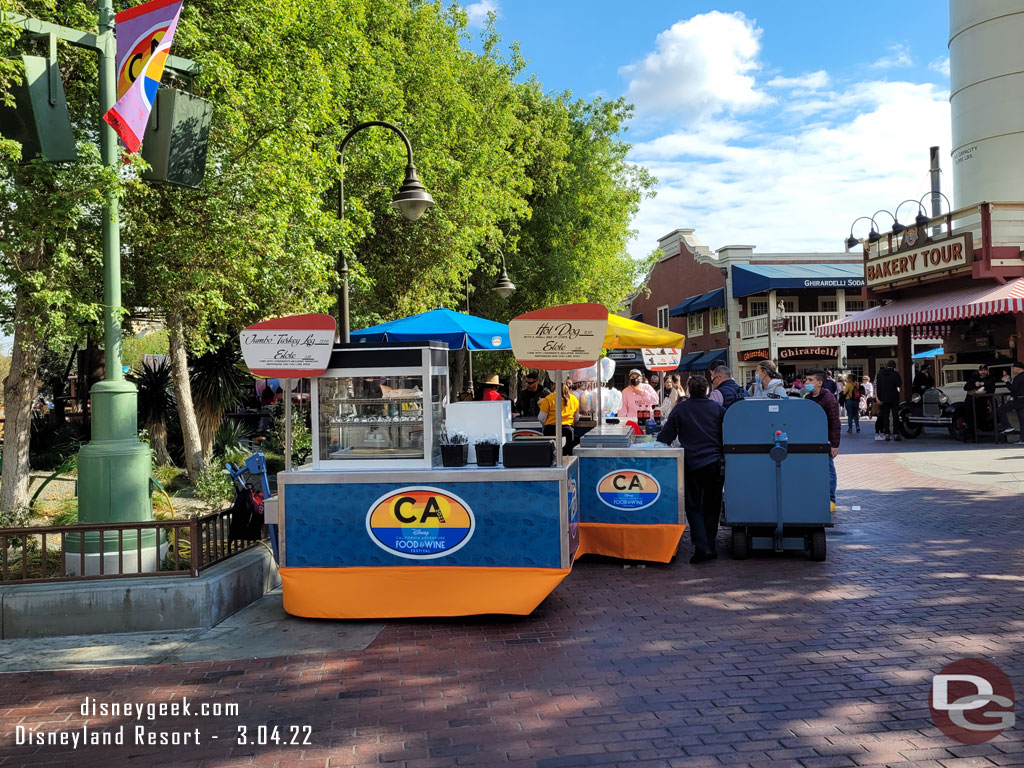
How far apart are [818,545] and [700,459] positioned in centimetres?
138

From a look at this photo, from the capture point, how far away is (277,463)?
1425 centimetres

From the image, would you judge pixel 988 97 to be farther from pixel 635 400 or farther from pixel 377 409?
pixel 377 409

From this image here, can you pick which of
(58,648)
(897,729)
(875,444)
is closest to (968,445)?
(875,444)

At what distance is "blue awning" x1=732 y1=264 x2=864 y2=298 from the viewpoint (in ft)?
119

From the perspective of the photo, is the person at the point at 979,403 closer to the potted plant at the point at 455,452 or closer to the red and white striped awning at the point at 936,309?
the red and white striped awning at the point at 936,309

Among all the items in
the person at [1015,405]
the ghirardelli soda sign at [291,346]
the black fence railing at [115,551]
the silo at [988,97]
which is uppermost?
the silo at [988,97]

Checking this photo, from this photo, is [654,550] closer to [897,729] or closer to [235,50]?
[897,729]

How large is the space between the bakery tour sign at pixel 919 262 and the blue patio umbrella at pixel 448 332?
1445 centimetres

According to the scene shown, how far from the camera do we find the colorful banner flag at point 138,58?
6539 millimetres

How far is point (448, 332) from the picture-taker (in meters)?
10.8

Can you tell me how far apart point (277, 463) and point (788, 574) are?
9.77 m

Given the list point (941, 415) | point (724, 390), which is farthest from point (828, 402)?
point (941, 415)

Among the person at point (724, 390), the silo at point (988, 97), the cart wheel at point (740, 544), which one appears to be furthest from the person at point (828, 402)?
the silo at point (988, 97)

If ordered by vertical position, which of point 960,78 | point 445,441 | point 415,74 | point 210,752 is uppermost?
point 960,78
